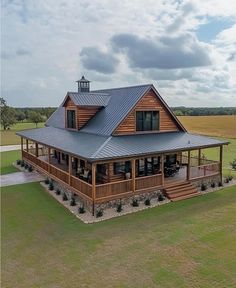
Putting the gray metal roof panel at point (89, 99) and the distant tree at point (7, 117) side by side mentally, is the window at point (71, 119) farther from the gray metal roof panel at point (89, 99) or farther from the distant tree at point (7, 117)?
the distant tree at point (7, 117)

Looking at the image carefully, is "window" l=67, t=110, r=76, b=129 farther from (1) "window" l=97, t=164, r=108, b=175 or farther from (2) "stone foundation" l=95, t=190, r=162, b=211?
(2) "stone foundation" l=95, t=190, r=162, b=211

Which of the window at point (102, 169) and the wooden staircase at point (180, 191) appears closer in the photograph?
the wooden staircase at point (180, 191)

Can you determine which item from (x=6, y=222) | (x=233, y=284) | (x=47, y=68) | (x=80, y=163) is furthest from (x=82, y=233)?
(x=47, y=68)

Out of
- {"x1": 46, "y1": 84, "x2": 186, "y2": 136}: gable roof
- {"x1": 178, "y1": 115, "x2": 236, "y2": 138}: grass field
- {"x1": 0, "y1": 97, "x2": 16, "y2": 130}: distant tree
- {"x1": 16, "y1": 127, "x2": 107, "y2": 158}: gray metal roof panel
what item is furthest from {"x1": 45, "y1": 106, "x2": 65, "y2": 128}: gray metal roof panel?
{"x1": 0, "y1": 97, "x2": 16, "y2": 130}: distant tree

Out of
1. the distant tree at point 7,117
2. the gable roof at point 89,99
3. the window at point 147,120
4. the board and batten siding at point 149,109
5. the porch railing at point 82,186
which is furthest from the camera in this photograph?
→ the distant tree at point 7,117

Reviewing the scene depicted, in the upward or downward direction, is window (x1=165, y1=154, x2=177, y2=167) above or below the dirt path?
above

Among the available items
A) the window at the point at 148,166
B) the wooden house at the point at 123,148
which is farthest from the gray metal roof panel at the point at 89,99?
the window at the point at 148,166
